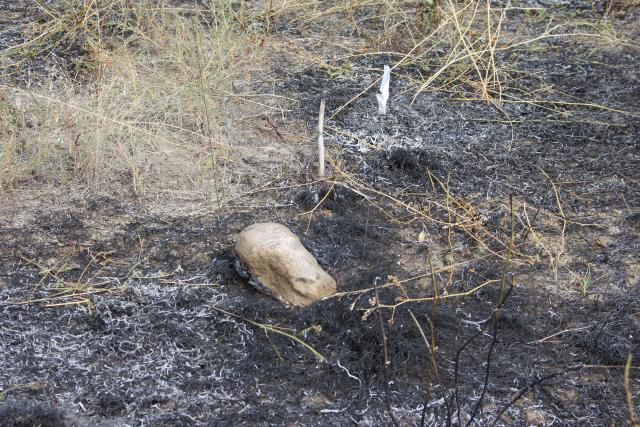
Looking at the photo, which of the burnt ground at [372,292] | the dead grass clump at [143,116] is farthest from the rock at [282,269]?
the dead grass clump at [143,116]

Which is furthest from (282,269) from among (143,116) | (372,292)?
(143,116)

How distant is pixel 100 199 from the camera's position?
11.4ft

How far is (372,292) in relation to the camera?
2.97 meters

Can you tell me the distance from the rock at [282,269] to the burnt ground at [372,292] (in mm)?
53

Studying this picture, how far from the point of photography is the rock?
2.89 meters

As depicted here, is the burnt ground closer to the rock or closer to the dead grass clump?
the rock

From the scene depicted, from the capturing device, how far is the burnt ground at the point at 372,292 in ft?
8.52

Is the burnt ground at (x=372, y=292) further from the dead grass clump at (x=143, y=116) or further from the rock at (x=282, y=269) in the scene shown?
the dead grass clump at (x=143, y=116)

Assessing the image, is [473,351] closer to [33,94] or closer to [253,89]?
[253,89]

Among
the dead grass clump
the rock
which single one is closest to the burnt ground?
the rock

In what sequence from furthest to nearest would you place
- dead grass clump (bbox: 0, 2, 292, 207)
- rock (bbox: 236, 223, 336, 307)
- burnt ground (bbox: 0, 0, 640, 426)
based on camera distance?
dead grass clump (bbox: 0, 2, 292, 207), rock (bbox: 236, 223, 336, 307), burnt ground (bbox: 0, 0, 640, 426)

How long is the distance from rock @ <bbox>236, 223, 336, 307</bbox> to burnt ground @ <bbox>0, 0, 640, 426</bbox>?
0.05 m

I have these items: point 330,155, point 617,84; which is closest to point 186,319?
point 330,155

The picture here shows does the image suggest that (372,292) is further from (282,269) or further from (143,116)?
(143,116)
